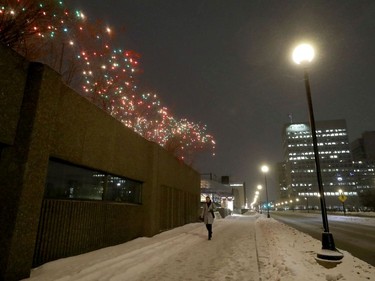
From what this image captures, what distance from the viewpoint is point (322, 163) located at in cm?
17050

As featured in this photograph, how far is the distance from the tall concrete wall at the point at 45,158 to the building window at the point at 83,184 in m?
0.22

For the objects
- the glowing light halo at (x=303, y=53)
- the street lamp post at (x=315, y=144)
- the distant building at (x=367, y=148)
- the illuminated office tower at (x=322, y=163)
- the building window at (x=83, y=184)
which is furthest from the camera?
the distant building at (x=367, y=148)

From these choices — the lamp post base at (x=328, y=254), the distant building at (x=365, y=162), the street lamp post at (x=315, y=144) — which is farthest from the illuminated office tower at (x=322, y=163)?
the lamp post base at (x=328, y=254)

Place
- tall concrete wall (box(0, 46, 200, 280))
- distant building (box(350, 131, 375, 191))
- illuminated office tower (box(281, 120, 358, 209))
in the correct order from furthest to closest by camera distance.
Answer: distant building (box(350, 131, 375, 191)) < illuminated office tower (box(281, 120, 358, 209)) < tall concrete wall (box(0, 46, 200, 280))

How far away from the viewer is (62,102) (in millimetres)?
6863

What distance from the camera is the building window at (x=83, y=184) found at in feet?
22.4

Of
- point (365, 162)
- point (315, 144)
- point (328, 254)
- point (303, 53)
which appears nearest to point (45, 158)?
point (328, 254)

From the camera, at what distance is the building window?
6830 millimetres

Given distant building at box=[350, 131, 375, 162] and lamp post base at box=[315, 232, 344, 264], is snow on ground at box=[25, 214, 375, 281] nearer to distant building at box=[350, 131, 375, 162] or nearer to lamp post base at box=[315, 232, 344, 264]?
lamp post base at box=[315, 232, 344, 264]

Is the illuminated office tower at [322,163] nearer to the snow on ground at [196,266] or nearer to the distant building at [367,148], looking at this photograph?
the distant building at [367,148]

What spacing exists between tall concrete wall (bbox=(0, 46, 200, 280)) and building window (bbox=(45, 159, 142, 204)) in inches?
8.7

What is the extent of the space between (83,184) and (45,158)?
2257 mm

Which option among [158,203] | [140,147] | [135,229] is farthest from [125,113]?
[135,229]

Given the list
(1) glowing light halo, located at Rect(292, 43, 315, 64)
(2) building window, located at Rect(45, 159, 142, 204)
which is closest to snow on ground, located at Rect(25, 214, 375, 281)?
(2) building window, located at Rect(45, 159, 142, 204)
